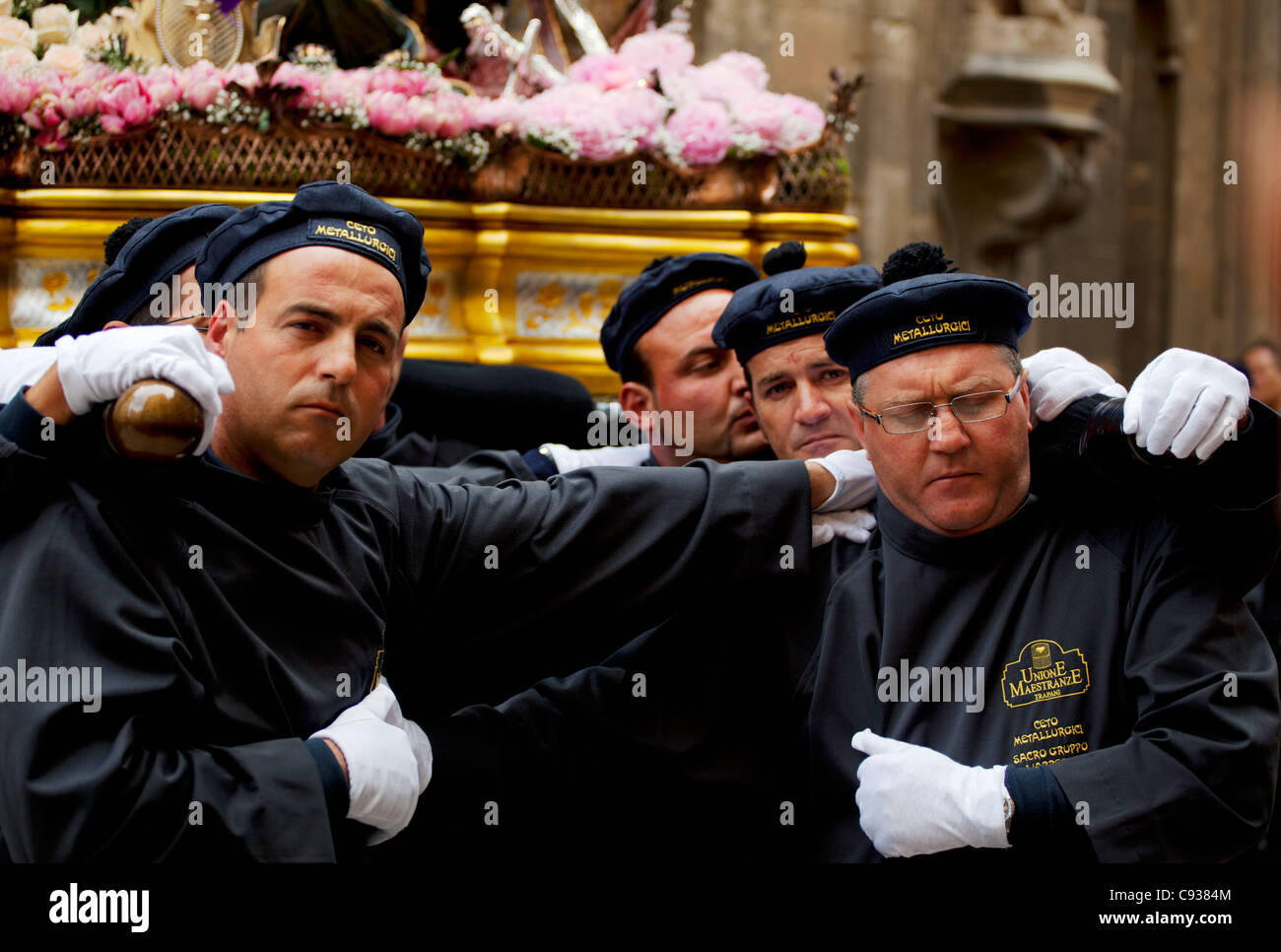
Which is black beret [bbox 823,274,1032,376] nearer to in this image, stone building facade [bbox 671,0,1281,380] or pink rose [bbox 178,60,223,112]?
pink rose [bbox 178,60,223,112]

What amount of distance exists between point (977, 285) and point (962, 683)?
2.18 feet

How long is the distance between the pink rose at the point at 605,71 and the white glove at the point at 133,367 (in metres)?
2.92

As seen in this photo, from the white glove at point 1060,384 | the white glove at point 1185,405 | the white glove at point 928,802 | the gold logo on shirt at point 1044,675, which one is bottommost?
the white glove at point 928,802

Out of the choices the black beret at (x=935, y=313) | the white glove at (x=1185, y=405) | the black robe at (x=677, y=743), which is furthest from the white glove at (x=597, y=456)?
the white glove at (x=1185, y=405)

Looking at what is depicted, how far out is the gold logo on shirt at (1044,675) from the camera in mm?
2564

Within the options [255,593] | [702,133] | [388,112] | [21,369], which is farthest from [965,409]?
[388,112]

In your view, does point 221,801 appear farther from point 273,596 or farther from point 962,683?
point 962,683

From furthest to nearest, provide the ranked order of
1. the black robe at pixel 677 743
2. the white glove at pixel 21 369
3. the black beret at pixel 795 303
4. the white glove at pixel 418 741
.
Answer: the black beret at pixel 795 303, the black robe at pixel 677 743, the white glove at pixel 21 369, the white glove at pixel 418 741

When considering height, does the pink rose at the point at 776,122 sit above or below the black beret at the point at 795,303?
above

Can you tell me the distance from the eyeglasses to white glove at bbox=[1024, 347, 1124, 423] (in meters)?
0.17

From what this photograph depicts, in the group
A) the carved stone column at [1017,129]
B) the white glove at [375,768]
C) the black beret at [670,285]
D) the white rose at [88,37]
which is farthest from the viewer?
the carved stone column at [1017,129]

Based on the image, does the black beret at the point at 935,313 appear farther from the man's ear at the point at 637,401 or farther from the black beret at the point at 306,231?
the man's ear at the point at 637,401

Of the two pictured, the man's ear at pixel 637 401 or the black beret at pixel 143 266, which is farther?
the man's ear at pixel 637 401

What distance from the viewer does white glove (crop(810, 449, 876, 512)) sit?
293cm
